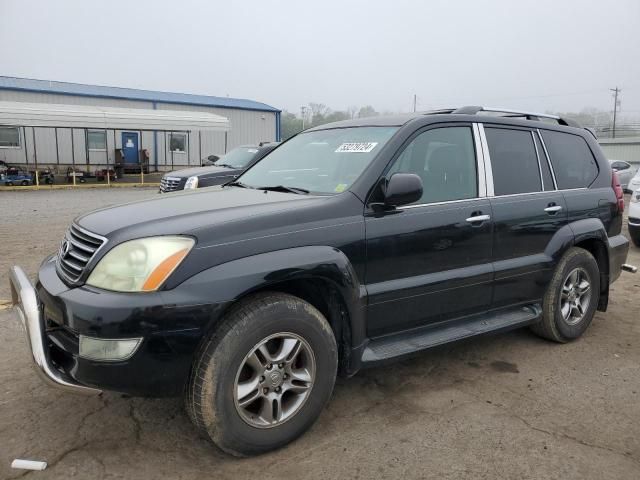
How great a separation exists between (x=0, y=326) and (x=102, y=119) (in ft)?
68.1

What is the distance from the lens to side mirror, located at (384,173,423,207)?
306 cm

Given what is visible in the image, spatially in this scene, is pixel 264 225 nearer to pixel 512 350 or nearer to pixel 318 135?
pixel 318 135

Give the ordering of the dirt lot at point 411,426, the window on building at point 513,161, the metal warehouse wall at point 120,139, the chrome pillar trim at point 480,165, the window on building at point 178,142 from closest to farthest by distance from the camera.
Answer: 1. the dirt lot at point 411,426
2. the chrome pillar trim at point 480,165
3. the window on building at point 513,161
4. the metal warehouse wall at point 120,139
5. the window on building at point 178,142

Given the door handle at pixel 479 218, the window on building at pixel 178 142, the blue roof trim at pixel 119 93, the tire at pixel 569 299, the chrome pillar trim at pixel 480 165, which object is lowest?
the tire at pixel 569 299

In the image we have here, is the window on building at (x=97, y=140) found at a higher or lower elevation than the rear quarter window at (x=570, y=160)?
higher

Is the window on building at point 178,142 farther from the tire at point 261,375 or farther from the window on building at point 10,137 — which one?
the tire at point 261,375

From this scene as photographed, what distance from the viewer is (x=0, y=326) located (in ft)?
14.8

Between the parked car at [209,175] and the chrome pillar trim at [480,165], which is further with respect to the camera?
the parked car at [209,175]

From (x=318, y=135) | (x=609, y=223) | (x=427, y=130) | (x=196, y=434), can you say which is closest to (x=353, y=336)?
(x=196, y=434)

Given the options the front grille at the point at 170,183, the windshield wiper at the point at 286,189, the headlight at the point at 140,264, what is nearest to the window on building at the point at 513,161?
the windshield wiper at the point at 286,189

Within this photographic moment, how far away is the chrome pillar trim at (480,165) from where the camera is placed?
379cm

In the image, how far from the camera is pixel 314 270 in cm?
281

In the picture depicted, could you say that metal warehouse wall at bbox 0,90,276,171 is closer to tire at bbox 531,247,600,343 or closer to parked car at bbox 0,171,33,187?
parked car at bbox 0,171,33,187

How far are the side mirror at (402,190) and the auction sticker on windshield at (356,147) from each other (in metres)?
0.44
